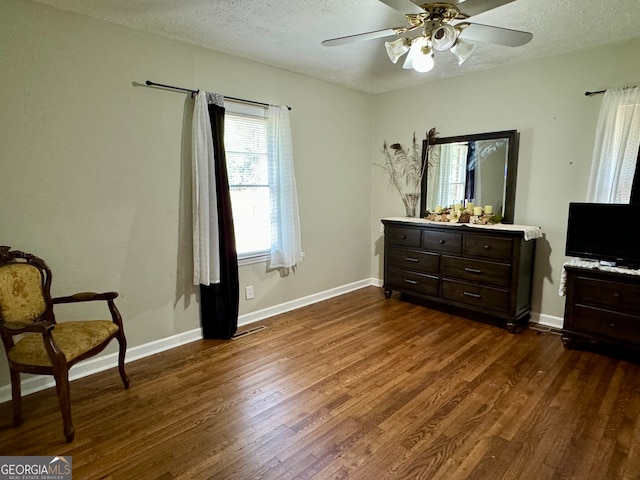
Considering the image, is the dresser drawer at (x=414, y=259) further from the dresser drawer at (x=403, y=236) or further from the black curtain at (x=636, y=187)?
the black curtain at (x=636, y=187)

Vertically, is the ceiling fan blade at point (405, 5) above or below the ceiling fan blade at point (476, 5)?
above

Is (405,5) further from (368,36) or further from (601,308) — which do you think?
(601,308)

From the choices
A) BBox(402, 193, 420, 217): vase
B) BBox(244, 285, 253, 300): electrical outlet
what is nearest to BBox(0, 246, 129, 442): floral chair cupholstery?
BBox(244, 285, 253, 300): electrical outlet

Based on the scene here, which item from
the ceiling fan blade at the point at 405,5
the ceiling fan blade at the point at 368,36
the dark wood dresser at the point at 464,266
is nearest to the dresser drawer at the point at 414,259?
the dark wood dresser at the point at 464,266

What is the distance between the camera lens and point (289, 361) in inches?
107

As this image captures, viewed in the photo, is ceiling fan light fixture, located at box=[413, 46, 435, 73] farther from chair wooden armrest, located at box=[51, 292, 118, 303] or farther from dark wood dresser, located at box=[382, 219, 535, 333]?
chair wooden armrest, located at box=[51, 292, 118, 303]

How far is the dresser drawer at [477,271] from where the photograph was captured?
3.21 metres

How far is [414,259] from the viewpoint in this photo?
3871 mm

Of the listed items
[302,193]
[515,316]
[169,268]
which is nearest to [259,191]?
[302,193]

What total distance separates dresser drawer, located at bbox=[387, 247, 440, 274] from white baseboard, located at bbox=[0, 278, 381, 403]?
32.2 inches

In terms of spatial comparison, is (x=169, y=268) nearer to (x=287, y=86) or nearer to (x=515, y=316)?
(x=287, y=86)

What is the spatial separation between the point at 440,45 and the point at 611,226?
201cm

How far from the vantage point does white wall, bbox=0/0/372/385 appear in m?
2.21

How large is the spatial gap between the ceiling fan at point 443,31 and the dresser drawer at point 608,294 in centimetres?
189
